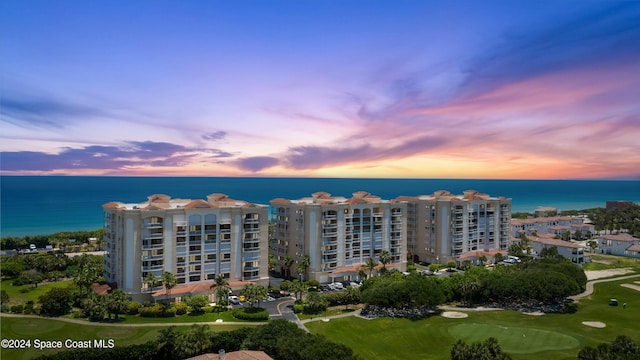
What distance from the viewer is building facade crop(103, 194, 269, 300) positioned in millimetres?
62375

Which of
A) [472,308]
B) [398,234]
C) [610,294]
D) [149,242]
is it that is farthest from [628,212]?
[149,242]

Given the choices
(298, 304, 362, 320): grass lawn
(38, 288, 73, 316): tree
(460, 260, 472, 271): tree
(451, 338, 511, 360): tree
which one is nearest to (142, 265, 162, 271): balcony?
(38, 288, 73, 316): tree

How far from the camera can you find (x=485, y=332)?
180 ft

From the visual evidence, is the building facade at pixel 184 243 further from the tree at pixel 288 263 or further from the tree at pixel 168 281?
the tree at pixel 288 263

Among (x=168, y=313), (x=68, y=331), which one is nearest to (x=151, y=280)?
(x=168, y=313)

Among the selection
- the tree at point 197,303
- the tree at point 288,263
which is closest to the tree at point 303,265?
the tree at point 288,263

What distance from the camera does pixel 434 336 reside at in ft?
177

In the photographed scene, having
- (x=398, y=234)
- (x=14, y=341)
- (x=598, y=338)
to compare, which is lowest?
(x=598, y=338)

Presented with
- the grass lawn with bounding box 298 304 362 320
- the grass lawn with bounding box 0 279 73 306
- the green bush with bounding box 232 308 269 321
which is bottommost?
the grass lawn with bounding box 298 304 362 320

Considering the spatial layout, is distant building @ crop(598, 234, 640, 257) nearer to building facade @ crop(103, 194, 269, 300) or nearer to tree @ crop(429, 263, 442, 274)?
tree @ crop(429, 263, 442, 274)

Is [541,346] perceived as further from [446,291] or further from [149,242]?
[149,242]

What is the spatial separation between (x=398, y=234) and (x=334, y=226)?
56.8 ft

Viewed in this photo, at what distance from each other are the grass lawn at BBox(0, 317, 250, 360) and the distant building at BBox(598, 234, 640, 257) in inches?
4554

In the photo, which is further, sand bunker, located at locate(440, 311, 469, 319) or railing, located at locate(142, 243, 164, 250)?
railing, located at locate(142, 243, 164, 250)
